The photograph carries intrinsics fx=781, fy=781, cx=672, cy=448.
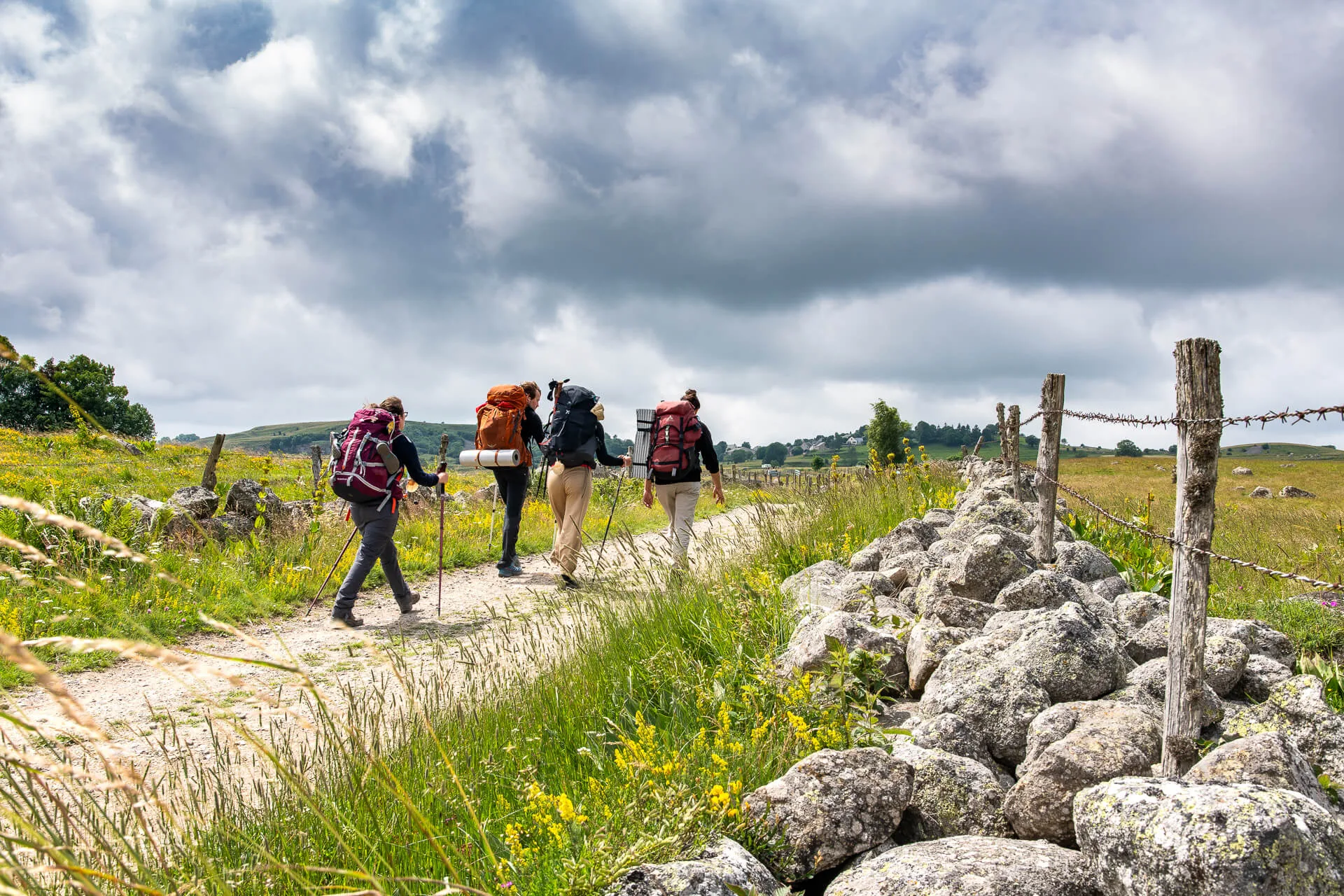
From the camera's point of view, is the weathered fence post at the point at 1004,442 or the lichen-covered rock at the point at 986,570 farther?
the weathered fence post at the point at 1004,442

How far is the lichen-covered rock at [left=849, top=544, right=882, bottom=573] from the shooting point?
8.17 metres

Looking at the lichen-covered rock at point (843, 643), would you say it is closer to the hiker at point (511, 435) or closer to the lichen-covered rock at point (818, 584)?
the lichen-covered rock at point (818, 584)

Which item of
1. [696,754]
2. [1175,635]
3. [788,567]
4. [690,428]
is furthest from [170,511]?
[1175,635]

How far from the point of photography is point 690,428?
A: 33.4 feet

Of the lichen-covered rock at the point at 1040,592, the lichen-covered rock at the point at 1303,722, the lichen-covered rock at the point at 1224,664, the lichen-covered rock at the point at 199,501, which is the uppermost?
the lichen-covered rock at the point at 199,501

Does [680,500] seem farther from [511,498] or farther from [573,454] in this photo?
[511,498]

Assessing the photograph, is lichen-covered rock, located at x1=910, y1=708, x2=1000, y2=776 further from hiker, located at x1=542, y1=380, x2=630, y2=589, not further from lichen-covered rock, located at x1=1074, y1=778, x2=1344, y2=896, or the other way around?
hiker, located at x1=542, y1=380, x2=630, y2=589

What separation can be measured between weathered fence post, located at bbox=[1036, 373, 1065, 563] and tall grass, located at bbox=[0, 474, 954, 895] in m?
2.71

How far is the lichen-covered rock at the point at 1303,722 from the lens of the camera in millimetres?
3648

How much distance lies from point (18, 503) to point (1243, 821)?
337 centimetres

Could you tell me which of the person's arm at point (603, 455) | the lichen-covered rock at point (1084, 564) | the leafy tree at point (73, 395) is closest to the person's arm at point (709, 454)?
the person's arm at point (603, 455)

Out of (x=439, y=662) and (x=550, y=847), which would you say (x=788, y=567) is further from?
(x=550, y=847)

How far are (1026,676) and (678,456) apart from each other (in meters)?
6.22

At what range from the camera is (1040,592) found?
5574 mm
